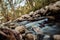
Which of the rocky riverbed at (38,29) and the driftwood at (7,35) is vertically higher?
the rocky riverbed at (38,29)

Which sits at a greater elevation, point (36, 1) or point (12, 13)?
point (36, 1)

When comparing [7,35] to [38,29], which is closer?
[7,35]

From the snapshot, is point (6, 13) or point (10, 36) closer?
point (10, 36)

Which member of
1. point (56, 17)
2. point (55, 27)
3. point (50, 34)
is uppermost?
point (56, 17)

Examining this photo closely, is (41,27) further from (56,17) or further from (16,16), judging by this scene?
(16,16)

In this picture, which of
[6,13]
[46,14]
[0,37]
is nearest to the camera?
[0,37]

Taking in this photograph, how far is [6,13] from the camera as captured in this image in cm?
578

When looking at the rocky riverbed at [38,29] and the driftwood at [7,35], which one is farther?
the rocky riverbed at [38,29]

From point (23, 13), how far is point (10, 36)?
3421mm

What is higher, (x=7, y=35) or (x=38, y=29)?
(x=38, y=29)

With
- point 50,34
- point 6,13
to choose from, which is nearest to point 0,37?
point 50,34

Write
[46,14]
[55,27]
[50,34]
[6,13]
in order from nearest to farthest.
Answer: [50,34]
[55,27]
[46,14]
[6,13]

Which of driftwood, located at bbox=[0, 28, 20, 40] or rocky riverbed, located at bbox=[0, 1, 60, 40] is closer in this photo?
driftwood, located at bbox=[0, 28, 20, 40]

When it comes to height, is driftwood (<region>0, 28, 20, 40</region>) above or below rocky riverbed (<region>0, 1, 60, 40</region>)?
below
